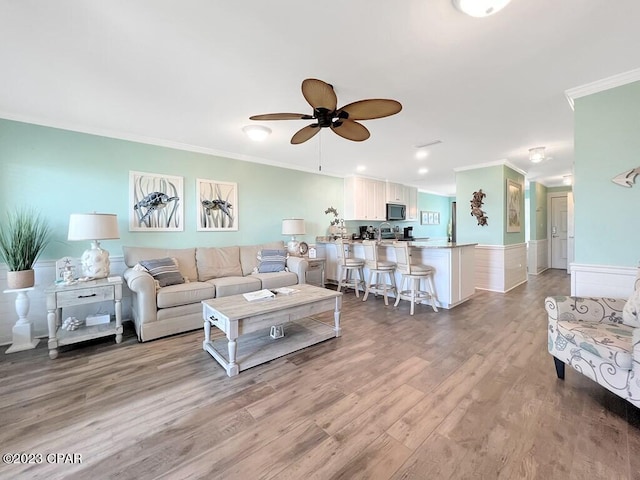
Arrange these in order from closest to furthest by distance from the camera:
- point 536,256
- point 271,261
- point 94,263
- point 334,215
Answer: point 94,263 < point 271,261 < point 334,215 < point 536,256

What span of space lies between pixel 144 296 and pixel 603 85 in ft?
15.7

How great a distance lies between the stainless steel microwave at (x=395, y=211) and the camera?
22.2ft

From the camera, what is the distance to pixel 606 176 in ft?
7.46

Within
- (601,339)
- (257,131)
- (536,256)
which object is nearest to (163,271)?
(257,131)

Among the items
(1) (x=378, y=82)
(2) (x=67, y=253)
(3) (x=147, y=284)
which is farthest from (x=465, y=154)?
(2) (x=67, y=253)

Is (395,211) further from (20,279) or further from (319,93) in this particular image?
(20,279)

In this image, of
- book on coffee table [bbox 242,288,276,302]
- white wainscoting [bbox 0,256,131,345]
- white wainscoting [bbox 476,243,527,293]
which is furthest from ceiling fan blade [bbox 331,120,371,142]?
Answer: white wainscoting [bbox 476,243,527,293]


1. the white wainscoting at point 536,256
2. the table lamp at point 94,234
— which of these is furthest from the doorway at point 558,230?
the table lamp at point 94,234

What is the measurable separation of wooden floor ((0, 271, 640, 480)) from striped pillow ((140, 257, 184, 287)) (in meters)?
0.76

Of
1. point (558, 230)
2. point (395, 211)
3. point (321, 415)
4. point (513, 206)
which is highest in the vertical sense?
point (395, 211)

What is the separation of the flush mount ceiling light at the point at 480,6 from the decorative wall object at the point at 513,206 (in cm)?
447

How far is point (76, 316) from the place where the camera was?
3090mm

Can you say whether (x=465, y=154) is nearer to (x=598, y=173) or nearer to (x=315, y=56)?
(x=598, y=173)

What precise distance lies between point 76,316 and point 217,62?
332cm
